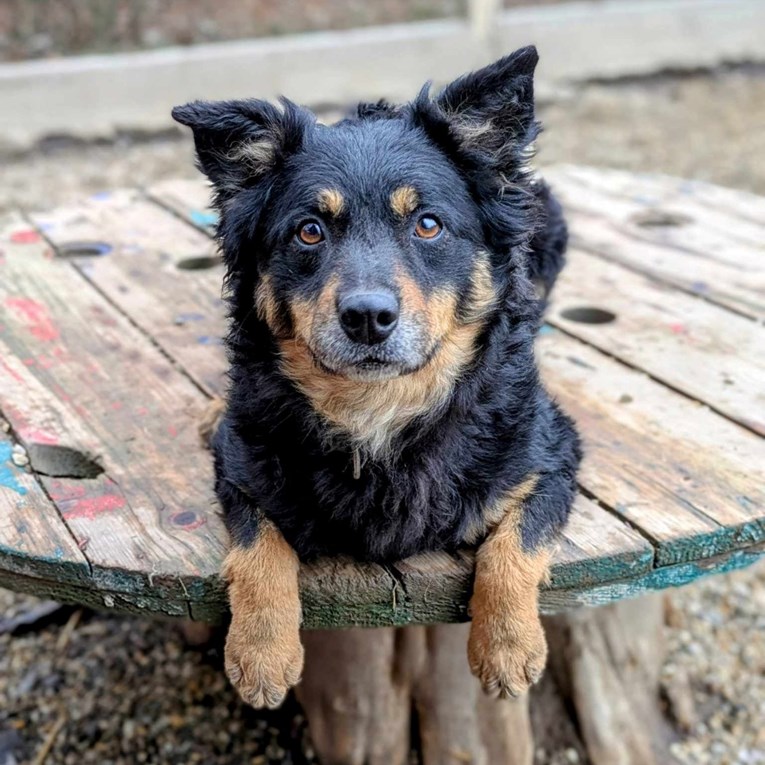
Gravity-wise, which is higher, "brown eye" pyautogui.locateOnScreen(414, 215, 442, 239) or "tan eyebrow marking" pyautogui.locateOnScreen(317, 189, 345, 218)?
"tan eyebrow marking" pyautogui.locateOnScreen(317, 189, 345, 218)

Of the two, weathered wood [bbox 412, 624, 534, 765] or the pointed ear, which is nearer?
the pointed ear

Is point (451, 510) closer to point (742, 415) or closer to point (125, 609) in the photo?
point (125, 609)

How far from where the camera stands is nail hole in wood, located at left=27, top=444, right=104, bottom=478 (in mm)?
2355

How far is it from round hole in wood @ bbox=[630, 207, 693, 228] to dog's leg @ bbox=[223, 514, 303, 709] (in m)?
2.58

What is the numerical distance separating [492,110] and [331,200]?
15.6 inches

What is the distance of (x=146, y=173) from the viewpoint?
7.03 metres

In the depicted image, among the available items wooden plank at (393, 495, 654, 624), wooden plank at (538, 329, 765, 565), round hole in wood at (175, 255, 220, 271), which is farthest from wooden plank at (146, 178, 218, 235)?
wooden plank at (393, 495, 654, 624)

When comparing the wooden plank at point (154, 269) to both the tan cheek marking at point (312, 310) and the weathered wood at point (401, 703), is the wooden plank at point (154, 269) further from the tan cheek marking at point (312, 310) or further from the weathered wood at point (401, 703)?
the weathered wood at point (401, 703)

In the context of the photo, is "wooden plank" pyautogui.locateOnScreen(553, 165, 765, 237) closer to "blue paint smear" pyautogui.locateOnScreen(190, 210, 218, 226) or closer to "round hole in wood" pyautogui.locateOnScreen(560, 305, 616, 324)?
"round hole in wood" pyautogui.locateOnScreen(560, 305, 616, 324)

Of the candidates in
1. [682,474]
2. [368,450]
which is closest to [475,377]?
[368,450]

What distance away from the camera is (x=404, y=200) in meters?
2.06

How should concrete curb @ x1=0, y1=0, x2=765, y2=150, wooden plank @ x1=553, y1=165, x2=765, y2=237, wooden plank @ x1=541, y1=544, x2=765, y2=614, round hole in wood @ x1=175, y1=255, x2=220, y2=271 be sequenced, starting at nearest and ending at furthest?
wooden plank @ x1=541, y1=544, x2=765, y2=614, round hole in wood @ x1=175, y1=255, x2=220, y2=271, wooden plank @ x1=553, y1=165, x2=765, y2=237, concrete curb @ x1=0, y1=0, x2=765, y2=150

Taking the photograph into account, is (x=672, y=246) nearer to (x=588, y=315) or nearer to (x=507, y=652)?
(x=588, y=315)

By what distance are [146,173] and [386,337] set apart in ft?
18.3
